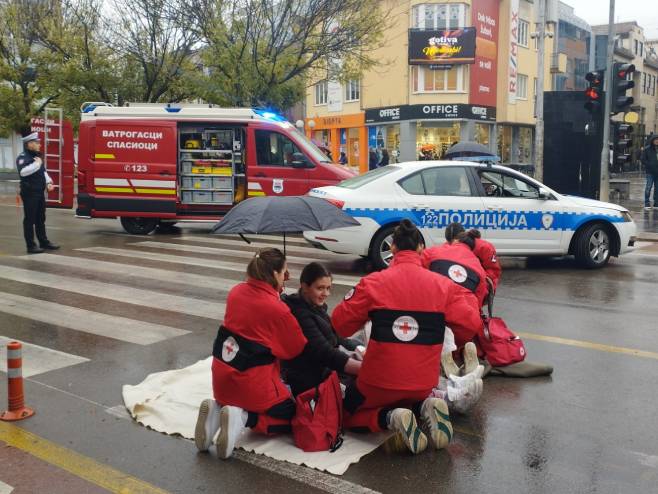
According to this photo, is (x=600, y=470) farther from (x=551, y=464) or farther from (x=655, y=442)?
(x=655, y=442)

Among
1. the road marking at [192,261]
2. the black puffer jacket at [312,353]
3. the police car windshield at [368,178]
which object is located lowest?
the road marking at [192,261]

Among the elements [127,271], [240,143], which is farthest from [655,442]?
[240,143]

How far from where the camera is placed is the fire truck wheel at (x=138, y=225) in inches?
584

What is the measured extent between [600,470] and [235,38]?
776 inches

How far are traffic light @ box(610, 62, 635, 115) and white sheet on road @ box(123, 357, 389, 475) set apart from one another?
13.4 metres

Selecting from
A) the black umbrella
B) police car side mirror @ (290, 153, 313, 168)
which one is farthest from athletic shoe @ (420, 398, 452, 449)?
police car side mirror @ (290, 153, 313, 168)

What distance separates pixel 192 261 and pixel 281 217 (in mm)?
5839

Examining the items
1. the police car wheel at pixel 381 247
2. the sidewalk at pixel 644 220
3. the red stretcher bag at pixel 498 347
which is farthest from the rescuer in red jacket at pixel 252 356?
the sidewalk at pixel 644 220

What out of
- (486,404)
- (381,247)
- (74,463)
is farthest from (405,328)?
(381,247)

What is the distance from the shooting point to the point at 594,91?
1642cm

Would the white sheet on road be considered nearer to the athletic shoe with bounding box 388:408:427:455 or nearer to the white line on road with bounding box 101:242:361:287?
the athletic shoe with bounding box 388:408:427:455

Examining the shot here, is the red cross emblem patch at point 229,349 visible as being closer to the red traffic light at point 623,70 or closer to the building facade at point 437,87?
the red traffic light at point 623,70

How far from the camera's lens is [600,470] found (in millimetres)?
3969

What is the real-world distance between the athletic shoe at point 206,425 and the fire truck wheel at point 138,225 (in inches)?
438
